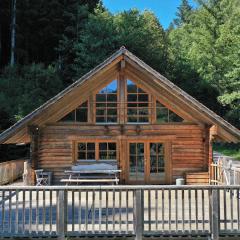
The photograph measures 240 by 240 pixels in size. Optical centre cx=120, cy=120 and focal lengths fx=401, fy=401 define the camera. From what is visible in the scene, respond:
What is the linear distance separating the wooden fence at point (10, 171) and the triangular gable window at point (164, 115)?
769cm

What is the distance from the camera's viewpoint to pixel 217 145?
4300 cm

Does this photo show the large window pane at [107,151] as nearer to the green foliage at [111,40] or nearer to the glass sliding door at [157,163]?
the glass sliding door at [157,163]

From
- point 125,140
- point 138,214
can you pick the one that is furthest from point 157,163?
point 138,214

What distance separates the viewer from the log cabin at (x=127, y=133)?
1728 cm

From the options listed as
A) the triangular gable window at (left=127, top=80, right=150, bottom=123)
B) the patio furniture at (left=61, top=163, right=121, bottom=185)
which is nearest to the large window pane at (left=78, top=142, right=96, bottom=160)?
the patio furniture at (left=61, top=163, right=121, bottom=185)

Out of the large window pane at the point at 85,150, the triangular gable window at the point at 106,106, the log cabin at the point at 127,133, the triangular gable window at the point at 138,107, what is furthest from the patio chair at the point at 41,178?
the triangular gable window at the point at 138,107

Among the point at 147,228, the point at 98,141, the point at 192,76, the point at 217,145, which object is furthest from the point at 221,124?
the point at 217,145

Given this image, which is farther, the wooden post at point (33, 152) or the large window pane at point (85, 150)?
the large window pane at point (85, 150)

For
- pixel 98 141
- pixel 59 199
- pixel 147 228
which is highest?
pixel 98 141

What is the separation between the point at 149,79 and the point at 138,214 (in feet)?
31.8

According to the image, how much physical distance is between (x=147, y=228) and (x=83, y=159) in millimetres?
9035

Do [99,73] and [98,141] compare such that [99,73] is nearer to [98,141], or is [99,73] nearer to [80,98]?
[80,98]

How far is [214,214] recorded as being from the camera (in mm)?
8375

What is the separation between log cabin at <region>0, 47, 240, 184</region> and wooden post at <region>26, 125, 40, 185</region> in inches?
1.8
